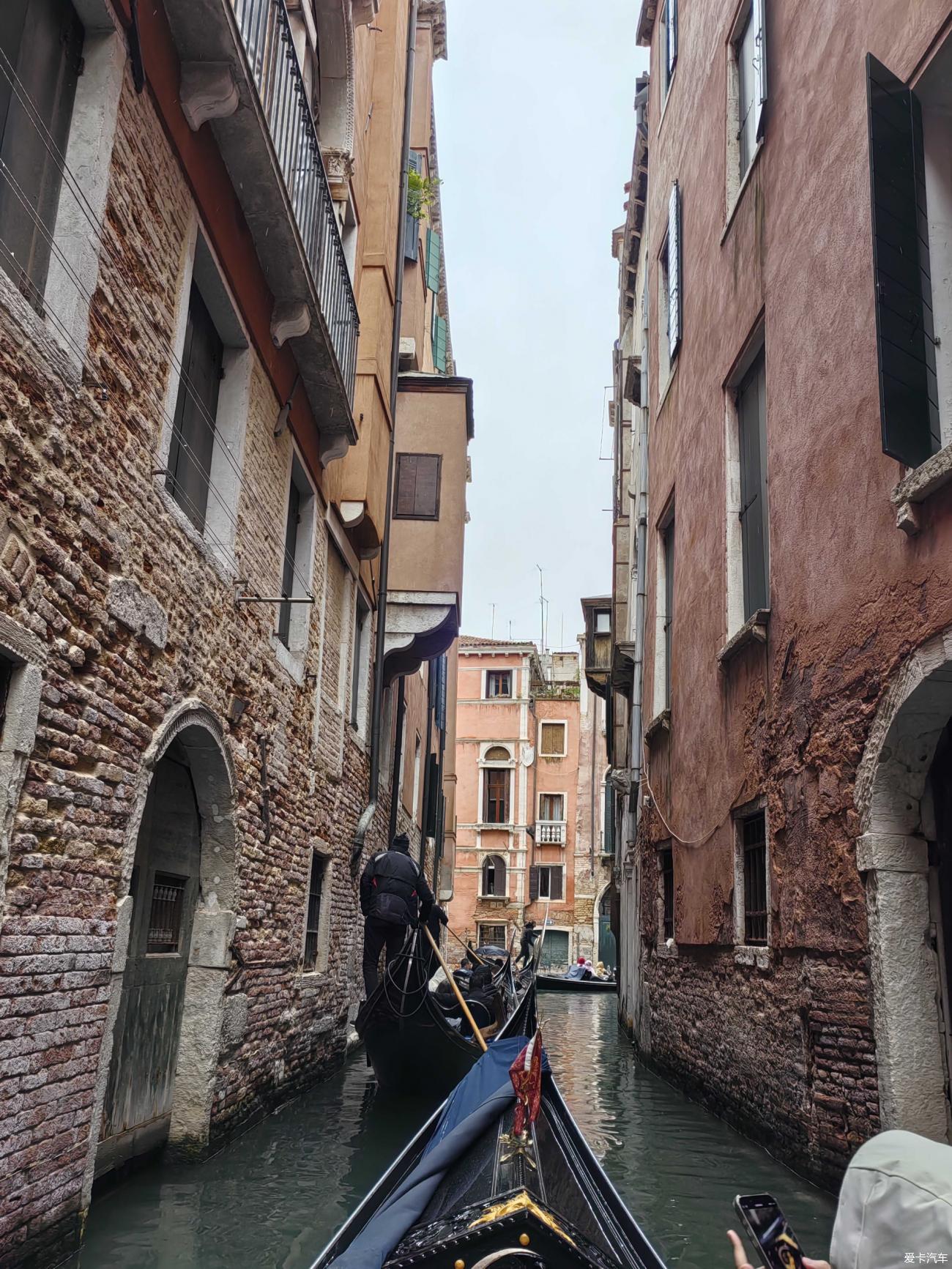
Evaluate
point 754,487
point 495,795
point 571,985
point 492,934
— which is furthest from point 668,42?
point 492,934

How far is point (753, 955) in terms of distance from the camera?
6.07m

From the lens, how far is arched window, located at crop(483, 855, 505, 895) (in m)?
31.4

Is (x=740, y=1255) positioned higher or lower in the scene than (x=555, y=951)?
lower

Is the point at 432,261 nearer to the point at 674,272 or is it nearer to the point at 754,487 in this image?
the point at 674,272

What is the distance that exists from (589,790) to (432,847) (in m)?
13.1

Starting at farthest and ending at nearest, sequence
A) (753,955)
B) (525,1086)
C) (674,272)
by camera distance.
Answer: (674,272), (753,955), (525,1086)

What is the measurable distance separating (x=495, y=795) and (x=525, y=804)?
0.93m

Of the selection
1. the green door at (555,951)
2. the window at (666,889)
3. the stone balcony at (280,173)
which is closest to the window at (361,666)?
the stone balcony at (280,173)

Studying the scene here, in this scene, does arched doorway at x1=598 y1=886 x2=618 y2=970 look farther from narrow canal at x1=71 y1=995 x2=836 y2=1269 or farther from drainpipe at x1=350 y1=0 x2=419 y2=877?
narrow canal at x1=71 y1=995 x2=836 y2=1269

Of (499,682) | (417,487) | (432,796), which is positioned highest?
(499,682)

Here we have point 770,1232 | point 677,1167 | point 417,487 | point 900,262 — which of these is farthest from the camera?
point 417,487

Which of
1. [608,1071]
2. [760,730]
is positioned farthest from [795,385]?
[608,1071]

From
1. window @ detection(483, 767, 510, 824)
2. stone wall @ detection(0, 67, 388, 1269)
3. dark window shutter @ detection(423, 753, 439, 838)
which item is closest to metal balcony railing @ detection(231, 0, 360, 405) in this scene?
stone wall @ detection(0, 67, 388, 1269)

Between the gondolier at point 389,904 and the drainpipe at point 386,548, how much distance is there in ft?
5.22
